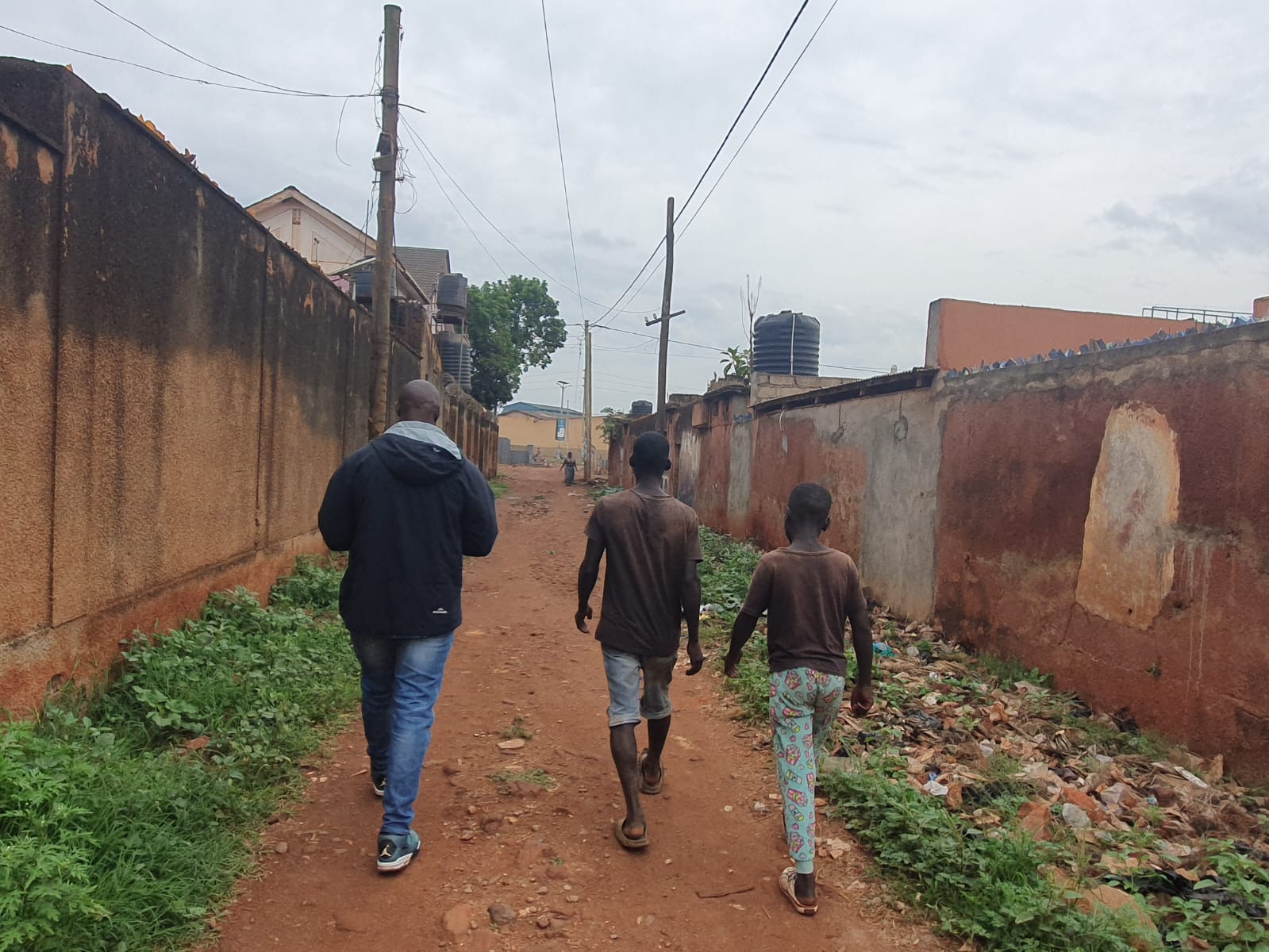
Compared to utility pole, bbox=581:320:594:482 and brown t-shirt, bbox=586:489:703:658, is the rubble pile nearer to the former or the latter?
brown t-shirt, bbox=586:489:703:658

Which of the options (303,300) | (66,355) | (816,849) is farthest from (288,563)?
(816,849)

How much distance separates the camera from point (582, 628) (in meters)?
3.86

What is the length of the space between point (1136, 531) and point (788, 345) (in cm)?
907

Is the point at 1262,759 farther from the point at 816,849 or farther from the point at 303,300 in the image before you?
the point at 303,300

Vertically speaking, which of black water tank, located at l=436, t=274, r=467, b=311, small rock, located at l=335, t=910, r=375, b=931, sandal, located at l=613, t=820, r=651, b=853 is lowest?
small rock, located at l=335, t=910, r=375, b=931

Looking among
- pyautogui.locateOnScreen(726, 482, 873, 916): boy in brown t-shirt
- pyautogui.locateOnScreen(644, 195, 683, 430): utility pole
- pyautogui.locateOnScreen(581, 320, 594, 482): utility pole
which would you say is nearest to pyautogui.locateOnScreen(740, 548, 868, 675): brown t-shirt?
pyautogui.locateOnScreen(726, 482, 873, 916): boy in brown t-shirt

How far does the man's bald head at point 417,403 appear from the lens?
132 inches

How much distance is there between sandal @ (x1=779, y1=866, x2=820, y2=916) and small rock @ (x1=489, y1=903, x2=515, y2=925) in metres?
1.04

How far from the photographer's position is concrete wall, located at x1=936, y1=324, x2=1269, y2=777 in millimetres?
4125

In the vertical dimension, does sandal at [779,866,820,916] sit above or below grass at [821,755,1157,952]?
below

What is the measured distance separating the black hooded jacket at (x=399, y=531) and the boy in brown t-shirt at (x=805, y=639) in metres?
1.23

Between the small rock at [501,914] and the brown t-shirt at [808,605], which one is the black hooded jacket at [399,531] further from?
the brown t-shirt at [808,605]

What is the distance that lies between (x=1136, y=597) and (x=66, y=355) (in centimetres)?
573

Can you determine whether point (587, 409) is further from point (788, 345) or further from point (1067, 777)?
point (1067, 777)
